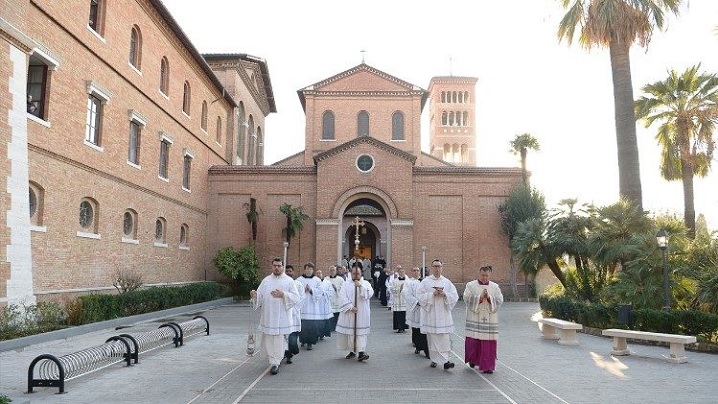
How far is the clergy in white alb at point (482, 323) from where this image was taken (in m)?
10.4

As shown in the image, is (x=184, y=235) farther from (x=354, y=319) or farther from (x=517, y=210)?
Result: (x=354, y=319)

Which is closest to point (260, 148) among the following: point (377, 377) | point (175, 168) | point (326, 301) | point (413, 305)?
point (175, 168)

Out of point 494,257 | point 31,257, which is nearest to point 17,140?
point 31,257

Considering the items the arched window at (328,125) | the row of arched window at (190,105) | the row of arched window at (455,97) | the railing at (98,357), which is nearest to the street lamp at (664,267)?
the railing at (98,357)

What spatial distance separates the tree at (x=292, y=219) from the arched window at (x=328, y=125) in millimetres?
11957

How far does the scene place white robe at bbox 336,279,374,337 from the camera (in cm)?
1197

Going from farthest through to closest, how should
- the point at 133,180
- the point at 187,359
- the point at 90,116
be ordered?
the point at 133,180 < the point at 90,116 < the point at 187,359

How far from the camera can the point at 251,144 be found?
137 feet

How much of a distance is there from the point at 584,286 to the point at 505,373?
10.2 metres

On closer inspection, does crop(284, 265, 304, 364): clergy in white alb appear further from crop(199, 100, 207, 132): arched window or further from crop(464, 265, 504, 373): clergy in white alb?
crop(199, 100, 207, 132): arched window

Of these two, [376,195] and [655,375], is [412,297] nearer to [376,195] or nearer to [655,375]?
[655,375]

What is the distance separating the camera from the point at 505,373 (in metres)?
10.3

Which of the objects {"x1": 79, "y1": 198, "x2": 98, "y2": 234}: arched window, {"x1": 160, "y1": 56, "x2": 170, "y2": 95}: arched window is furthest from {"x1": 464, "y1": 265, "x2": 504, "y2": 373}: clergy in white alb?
{"x1": 160, "y1": 56, "x2": 170, "y2": 95}: arched window

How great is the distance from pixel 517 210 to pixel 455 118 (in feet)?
115
